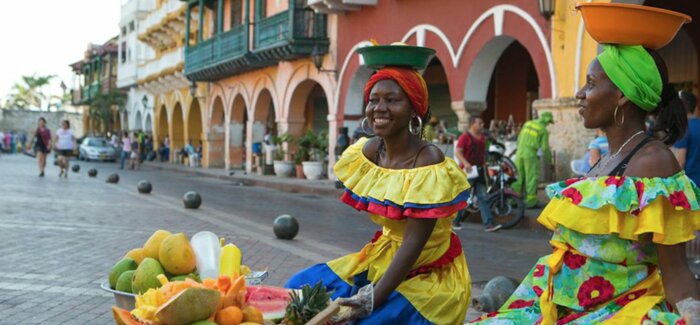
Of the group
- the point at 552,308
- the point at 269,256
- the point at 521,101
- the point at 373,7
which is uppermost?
the point at 373,7

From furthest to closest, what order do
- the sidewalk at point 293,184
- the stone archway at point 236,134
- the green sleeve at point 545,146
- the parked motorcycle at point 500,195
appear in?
1. the stone archway at point 236,134
2. the sidewalk at point 293,184
3. the green sleeve at point 545,146
4. the parked motorcycle at point 500,195

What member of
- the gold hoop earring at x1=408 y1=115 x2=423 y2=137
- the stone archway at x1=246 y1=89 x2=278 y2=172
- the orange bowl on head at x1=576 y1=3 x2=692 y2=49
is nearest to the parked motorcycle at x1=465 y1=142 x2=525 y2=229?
the gold hoop earring at x1=408 y1=115 x2=423 y2=137

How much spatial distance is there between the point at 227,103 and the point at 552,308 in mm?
32104

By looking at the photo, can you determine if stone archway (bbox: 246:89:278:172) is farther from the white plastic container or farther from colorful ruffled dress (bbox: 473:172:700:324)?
colorful ruffled dress (bbox: 473:172:700:324)

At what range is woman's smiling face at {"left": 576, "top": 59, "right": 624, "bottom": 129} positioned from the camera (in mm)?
2834

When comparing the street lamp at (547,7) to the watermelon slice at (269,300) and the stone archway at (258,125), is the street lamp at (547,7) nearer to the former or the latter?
the watermelon slice at (269,300)

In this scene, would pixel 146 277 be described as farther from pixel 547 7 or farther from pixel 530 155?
pixel 547 7

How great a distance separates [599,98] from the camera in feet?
9.37

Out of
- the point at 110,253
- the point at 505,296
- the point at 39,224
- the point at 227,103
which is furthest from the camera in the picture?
the point at 227,103

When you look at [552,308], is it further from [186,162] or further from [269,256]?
[186,162]

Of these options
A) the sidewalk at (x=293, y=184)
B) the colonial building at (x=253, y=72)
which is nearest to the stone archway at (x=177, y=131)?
the colonial building at (x=253, y=72)

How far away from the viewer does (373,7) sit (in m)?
22.4

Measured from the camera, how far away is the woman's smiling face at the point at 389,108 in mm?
3520

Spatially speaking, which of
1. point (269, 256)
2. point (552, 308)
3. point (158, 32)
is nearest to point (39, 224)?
point (269, 256)
